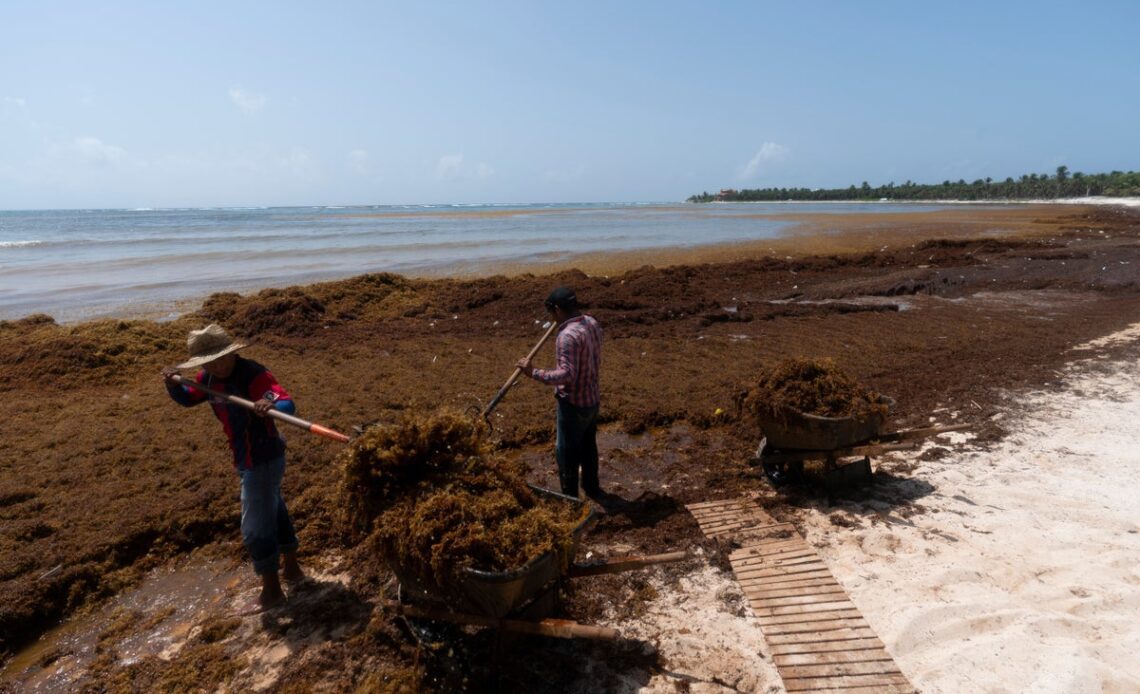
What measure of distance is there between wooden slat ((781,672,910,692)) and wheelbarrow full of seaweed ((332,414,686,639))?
888 mm

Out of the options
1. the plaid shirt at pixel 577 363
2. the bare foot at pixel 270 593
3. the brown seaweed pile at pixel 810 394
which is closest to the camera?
the bare foot at pixel 270 593

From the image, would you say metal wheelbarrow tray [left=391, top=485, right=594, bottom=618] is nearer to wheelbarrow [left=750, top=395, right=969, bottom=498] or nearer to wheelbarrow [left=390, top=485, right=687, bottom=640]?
wheelbarrow [left=390, top=485, right=687, bottom=640]

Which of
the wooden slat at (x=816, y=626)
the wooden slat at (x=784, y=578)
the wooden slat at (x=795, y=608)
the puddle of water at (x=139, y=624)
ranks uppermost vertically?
the wooden slat at (x=784, y=578)

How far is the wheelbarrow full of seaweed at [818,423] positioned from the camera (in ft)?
16.3

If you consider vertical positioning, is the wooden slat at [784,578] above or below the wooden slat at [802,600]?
above

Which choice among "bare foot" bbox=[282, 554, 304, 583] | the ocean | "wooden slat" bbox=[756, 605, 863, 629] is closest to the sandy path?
"wooden slat" bbox=[756, 605, 863, 629]

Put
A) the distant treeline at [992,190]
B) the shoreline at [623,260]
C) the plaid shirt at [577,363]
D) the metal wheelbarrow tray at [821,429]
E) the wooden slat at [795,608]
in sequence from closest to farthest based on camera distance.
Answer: the wooden slat at [795,608] → the plaid shirt at [577,363] → the metal wheelbarrow tray at [821,429] → the shoreline at [623,260] → the distant treeline at [992,190]

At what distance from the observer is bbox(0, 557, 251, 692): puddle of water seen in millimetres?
3754

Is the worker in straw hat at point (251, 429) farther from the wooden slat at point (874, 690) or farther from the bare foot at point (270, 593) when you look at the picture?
the wooden slat at point (874, 690)

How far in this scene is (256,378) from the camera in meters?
4.01

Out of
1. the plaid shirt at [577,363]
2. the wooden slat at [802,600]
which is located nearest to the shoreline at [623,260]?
the plaid shirt at [577,363]

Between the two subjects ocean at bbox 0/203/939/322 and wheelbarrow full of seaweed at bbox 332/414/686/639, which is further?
ocean at bbox 0/203/939/322

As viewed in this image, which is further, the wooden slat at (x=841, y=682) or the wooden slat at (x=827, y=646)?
the wooden slat at (x=827, y=646)

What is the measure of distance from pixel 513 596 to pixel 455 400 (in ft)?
16.7
